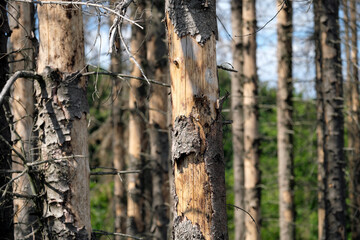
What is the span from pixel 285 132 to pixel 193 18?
7.03m

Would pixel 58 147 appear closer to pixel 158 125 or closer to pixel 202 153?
pixel 202 153

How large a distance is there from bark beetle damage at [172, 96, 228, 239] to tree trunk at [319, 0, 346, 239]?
5.42 meters

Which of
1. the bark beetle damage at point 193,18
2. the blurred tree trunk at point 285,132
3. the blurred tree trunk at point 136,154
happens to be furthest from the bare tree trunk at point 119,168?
the bark beetle damage at point 193,18

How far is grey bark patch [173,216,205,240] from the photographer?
3.87 meters

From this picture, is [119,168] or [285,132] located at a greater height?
[285,132]

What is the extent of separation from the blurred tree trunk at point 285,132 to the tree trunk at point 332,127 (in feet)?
5.21

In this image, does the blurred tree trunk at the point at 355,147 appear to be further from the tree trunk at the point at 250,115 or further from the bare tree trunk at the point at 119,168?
the bare tree trunk at the point at 119,168

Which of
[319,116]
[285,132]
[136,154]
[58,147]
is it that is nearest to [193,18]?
[58,147]

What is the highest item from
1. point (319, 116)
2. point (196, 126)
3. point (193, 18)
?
point (193, 18)

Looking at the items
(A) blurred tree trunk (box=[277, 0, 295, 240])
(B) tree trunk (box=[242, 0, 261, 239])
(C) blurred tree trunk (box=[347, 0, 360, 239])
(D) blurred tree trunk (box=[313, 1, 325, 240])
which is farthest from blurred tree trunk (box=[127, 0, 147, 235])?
(C) blurred tree trunk (box=[347, 0, 360, 239])

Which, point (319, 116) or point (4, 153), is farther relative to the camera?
point (319, 116)

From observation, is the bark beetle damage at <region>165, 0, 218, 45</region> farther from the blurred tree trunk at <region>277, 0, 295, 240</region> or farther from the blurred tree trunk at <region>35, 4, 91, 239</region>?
the blurred tree trunk at <region>277, 0, 295, 240</region>

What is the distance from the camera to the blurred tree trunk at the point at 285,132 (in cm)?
1061

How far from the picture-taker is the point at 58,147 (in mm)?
4543
